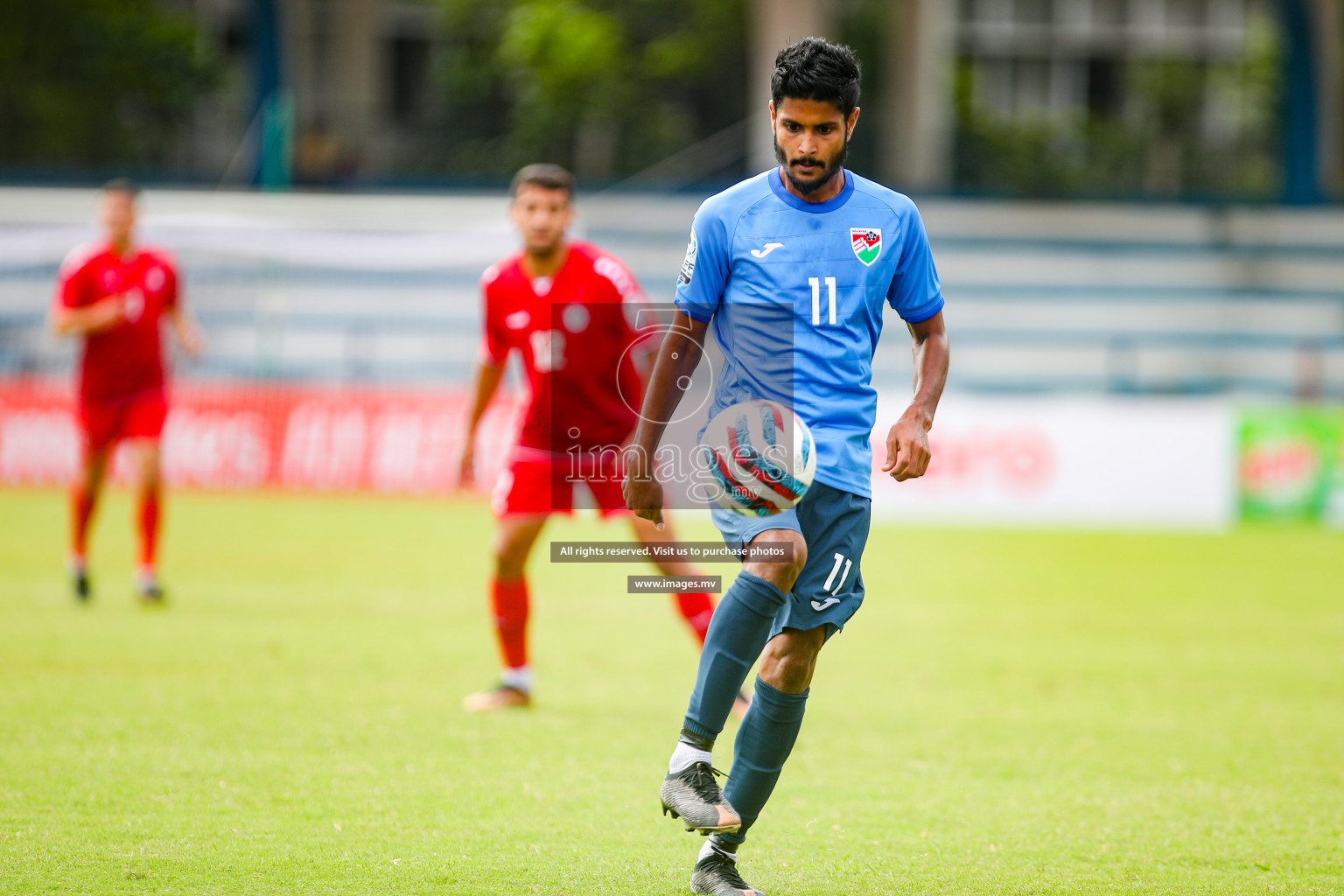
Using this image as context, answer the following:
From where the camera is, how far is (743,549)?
391 centimetres

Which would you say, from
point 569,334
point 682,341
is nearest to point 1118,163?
point 569,334

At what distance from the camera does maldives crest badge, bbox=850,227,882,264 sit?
393cm

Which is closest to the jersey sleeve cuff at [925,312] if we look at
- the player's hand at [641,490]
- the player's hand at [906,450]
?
the player's hand at [906,450]

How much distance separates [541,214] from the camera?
6457 mm

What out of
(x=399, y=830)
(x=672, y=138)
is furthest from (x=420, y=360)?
(x=399, y=830)

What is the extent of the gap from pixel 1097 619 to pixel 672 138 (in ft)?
53.3

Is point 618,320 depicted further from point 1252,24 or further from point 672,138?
point 1252,24

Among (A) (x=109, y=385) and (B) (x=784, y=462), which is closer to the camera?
(B) (x=784, y=462)

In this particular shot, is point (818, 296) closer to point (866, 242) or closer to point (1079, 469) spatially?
point (866, 242)

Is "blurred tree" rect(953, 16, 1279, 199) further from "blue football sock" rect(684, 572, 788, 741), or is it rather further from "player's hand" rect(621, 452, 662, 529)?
"blue football sock" rect(684, 572, 788, 741)

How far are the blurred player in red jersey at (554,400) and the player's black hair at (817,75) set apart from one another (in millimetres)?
2774

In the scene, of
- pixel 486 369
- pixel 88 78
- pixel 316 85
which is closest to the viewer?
pixel 486 369

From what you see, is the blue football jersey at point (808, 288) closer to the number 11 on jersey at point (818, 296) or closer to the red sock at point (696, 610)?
the number 11 on jersey at point (818, 296)

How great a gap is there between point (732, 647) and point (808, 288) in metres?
0.98
